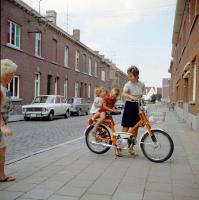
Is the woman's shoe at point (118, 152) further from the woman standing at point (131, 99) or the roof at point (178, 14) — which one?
the roof at point (178, 14)

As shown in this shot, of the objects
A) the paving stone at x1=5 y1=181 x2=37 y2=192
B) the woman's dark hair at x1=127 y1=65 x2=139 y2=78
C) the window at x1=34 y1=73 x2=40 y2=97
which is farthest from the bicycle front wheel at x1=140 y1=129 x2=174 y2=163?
the window at x1=34 y1=73 x2=40 y2=97

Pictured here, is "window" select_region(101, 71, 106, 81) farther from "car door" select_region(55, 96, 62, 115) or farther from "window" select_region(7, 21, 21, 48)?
"car door" select_region(55, 96, 62, 115)

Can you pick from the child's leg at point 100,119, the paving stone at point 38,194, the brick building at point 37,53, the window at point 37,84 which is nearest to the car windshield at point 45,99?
the brick building at point 37,53

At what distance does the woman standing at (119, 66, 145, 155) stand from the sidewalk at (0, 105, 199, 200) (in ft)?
2.35

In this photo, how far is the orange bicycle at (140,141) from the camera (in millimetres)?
7250

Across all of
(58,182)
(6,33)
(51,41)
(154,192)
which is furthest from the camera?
(51,41)

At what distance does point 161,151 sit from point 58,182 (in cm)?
262

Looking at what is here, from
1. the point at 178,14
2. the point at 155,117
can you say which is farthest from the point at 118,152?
the point at 178,14

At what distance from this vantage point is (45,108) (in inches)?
846

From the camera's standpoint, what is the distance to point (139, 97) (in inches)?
308

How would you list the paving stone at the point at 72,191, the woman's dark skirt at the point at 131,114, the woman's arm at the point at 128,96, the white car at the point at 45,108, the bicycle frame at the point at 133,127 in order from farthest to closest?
the white car at the point at 45,108 → the woman's dark skirt at the point at 131,114 → the woman's arm at the point at 128,96 → the bicycle frame at the point at 133,127 → the paving stone at the point at 72,191

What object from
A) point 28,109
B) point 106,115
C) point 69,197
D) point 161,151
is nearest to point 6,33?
point 28,109

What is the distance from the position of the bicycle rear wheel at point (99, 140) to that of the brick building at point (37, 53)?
39.5 ft

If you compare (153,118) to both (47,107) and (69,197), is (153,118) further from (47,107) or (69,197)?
(47,107)
